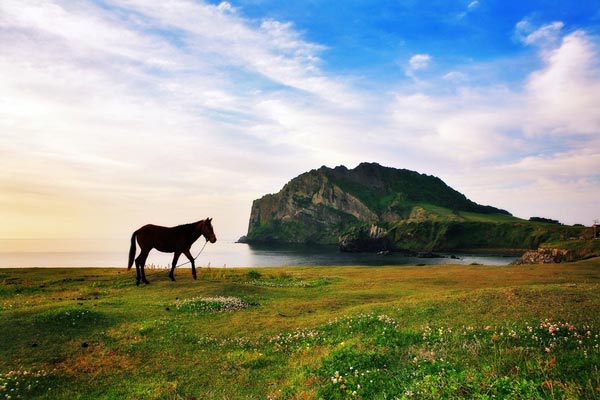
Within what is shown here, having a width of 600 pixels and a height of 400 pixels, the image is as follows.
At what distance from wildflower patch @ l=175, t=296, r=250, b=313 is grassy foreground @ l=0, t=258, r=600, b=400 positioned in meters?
0.11

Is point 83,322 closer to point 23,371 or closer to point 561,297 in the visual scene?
point 23,371

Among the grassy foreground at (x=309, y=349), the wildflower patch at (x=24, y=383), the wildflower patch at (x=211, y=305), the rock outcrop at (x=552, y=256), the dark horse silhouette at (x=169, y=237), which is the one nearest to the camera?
the grassy foreground at (x=309, y=349)

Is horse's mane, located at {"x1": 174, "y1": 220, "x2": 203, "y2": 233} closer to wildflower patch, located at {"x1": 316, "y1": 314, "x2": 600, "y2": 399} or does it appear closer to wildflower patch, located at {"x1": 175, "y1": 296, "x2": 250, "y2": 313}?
wildflower patch, located at {"x1": 175, "y1": 296, "x2": 250, "y2": 313}

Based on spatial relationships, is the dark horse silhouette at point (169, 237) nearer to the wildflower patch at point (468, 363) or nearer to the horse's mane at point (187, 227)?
the horse's mane at point (187, 227)

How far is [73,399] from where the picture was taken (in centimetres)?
1019

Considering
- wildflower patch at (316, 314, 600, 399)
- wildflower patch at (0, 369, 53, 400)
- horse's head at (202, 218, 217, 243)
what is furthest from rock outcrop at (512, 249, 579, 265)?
wildflower patch at (0, 369, 53, 400)

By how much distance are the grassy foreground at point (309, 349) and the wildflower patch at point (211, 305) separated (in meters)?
0.11

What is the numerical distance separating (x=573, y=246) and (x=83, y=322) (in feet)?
388

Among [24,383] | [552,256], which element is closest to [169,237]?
[24,383]

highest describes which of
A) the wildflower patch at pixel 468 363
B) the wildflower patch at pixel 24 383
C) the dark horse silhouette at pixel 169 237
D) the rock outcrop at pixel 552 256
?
the dark horse silhouette at pixel 169 237

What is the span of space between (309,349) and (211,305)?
10.1 metres

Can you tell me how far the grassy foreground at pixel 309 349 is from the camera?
8.84 m

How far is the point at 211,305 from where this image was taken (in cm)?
2155

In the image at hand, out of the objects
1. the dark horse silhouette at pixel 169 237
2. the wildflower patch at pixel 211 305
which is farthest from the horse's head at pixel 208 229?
the wildflower patch at pixel 211 305
